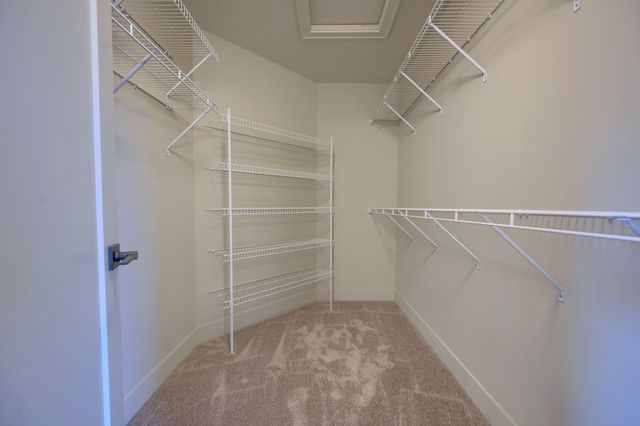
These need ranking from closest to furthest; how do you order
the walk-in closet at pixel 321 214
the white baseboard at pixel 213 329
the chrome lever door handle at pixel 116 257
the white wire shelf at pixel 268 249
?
the walk-in closet at pixel 321 214, the chrome lever door handle at pixel 116 257, the white baseboard at pixel 213 329, the white wire shelf at pixel 268 249

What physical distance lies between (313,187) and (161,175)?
1.49 m

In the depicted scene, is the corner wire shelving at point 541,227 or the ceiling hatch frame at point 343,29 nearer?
the corner wire shelving at point 541,227

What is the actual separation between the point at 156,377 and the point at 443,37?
2550 millimetres

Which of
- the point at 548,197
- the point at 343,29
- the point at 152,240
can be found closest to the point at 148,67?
the point at 152,240

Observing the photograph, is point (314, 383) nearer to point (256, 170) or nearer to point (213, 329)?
point (213, 329)

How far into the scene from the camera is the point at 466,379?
55.6 inches

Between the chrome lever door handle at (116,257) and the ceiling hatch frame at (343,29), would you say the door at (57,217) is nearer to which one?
the chrome lever door handle at (116,257)

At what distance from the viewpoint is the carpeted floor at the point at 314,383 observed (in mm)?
1262

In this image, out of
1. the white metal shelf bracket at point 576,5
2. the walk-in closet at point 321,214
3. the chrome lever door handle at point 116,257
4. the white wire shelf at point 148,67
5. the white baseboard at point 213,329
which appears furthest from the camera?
the white baseboard at point 213,329

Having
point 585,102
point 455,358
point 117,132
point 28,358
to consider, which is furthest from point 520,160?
point 117,132

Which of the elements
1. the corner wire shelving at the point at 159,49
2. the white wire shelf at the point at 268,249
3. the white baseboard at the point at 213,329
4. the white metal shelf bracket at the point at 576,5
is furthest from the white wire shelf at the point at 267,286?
the white metal shelf bracket at the point at 576,5

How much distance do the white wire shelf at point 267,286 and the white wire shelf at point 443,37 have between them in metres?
1.90

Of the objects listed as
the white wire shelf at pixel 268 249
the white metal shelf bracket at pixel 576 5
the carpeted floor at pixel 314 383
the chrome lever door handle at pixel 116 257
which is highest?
the white metal shelf bracket at pixel 576 5

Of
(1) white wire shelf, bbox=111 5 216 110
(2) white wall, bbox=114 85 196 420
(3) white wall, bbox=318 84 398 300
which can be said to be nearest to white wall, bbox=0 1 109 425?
(1) white wire shelf, bbox=111 5 216 110
